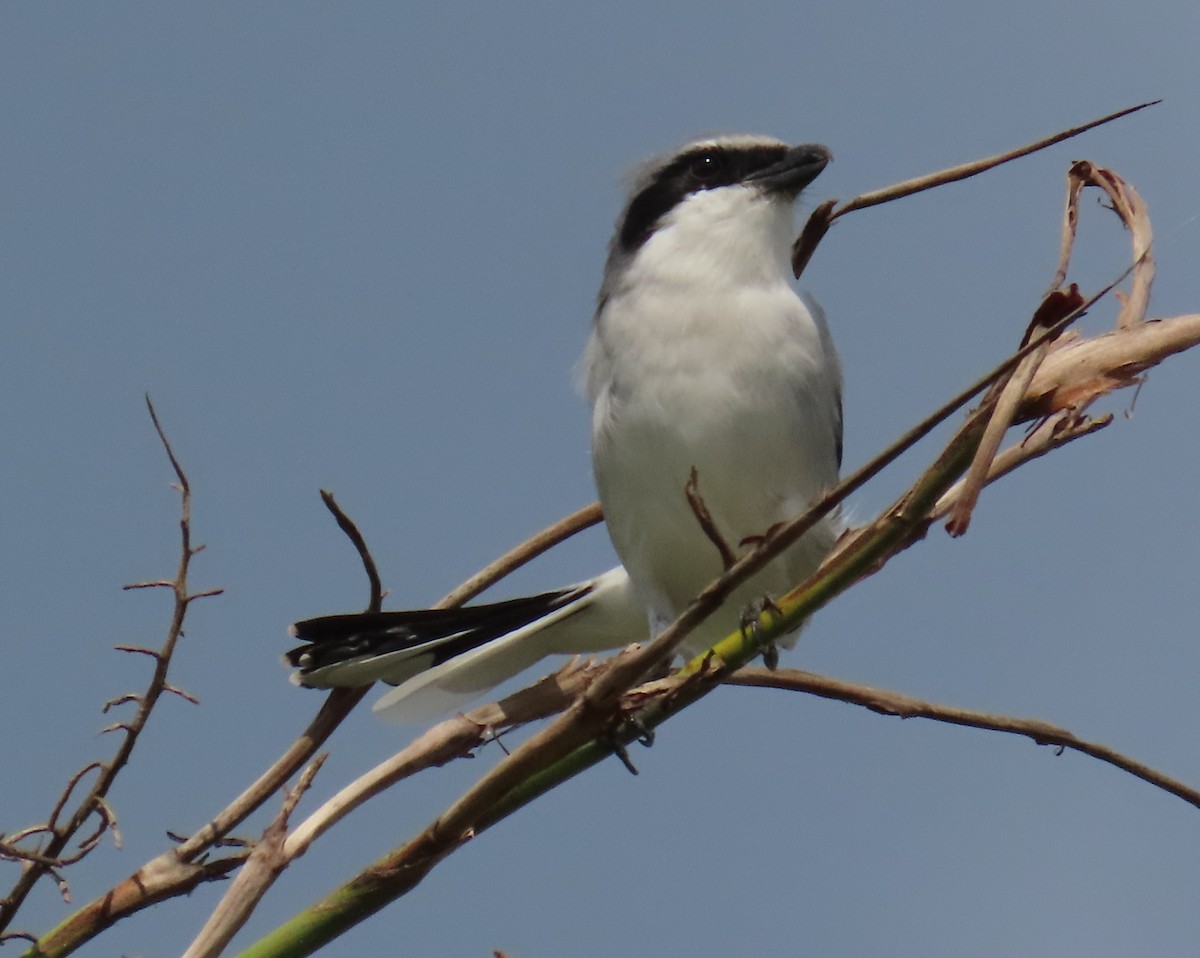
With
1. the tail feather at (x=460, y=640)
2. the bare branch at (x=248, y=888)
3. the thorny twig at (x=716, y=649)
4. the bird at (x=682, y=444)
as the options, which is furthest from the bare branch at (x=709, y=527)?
the bird at (x=682, y=444)

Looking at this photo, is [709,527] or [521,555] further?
[521,555]

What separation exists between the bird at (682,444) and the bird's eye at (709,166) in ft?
0.55

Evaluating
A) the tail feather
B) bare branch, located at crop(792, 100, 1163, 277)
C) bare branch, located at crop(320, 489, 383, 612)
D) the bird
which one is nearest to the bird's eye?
the bird

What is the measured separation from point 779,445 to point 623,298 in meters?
0.77

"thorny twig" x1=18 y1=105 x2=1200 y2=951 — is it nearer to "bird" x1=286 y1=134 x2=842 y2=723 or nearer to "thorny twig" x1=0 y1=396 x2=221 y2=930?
"thorny twig" x1=0 y1=396 x2=221 y2=930

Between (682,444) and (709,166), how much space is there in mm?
1283

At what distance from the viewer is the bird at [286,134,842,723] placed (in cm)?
398

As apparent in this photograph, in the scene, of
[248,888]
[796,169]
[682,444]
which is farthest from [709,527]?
[796,169]

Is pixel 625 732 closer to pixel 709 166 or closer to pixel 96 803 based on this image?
pixel 96 803

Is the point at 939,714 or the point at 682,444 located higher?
the point at 682,444

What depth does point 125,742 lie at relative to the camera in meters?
1.86

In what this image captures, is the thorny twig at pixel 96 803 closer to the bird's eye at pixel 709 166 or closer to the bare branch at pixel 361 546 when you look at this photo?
the bare branch at pixel 361 546

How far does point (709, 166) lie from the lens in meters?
4.84

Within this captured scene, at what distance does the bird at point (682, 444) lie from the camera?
3982mm
